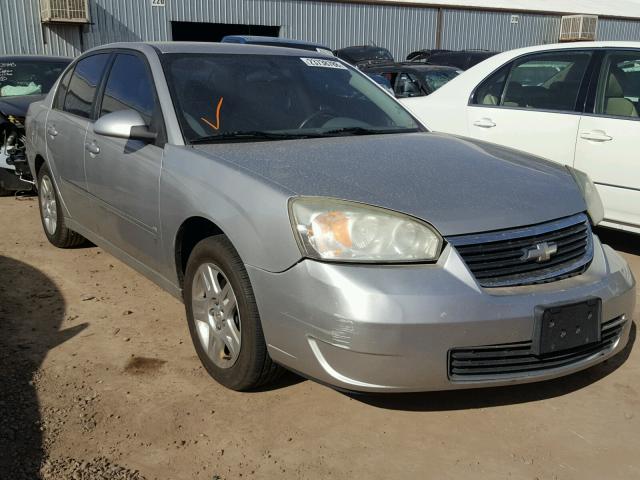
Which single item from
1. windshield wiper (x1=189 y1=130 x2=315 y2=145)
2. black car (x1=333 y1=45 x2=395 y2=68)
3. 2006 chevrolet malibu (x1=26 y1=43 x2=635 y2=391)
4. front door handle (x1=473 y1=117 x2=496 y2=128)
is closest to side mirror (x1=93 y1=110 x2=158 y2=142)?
2006 chevrolet malibu (x1=26 y1=43 x2=635 y2=391)

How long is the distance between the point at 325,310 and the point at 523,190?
3.50ft

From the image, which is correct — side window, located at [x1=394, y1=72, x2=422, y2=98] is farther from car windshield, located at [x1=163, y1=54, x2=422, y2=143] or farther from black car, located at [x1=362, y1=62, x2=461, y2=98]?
car windshield, located at [x1=163, y1=54, x2=422, y2=143]

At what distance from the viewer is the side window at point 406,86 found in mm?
10073

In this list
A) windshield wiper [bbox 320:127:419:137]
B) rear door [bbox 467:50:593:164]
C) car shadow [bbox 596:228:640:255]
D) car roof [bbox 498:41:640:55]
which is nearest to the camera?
windshield wiper [bbox 320:127:419:137]

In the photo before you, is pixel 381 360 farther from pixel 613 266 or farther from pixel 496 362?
pixel 613 266

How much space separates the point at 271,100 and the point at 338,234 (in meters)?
1.38

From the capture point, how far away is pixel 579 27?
25375mm

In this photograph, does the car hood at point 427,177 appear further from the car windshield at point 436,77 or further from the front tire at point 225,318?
the car windshield at point 436,77

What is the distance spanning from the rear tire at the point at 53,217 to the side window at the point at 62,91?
485mm

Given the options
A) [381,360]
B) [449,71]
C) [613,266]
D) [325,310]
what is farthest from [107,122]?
[449,71]

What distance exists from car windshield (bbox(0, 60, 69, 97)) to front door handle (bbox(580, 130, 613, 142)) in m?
6.08

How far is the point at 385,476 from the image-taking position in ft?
7.98

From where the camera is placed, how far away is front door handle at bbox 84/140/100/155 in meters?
3.89

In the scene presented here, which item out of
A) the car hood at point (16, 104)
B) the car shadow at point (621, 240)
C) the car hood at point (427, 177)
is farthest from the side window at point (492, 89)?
the car hood at point (16, 104)
